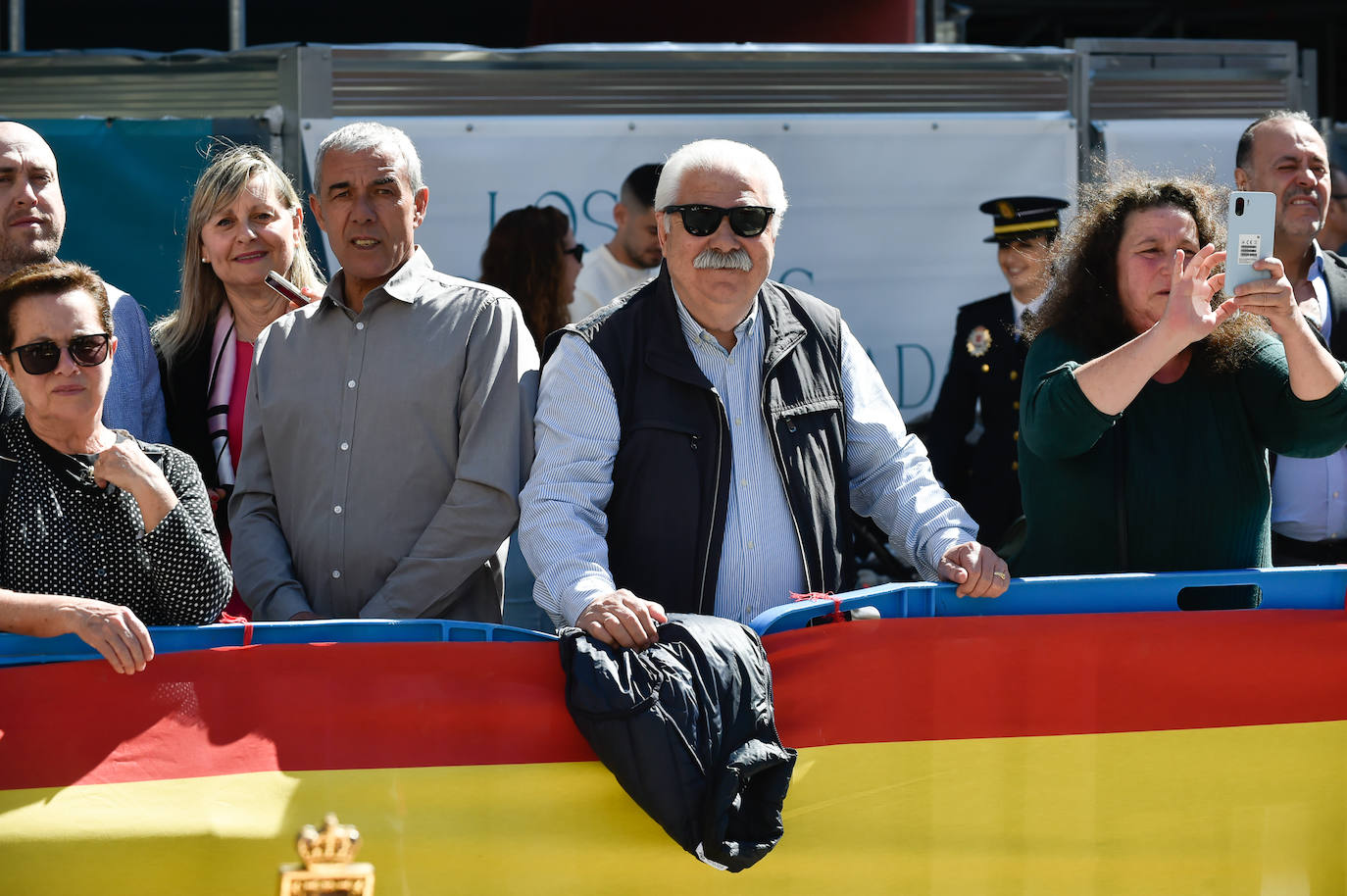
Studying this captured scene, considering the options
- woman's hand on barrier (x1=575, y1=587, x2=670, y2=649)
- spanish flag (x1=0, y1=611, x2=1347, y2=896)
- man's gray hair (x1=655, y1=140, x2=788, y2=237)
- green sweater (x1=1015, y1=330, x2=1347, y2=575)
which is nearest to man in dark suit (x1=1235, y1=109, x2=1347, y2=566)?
green sweater (x1=1015, y1=330, x2=1347, y2=575)

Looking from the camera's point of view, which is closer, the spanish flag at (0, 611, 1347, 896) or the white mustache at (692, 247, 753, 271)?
the spanish flag at (0, 611, 1347, 896)

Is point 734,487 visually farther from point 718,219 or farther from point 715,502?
point 718,219

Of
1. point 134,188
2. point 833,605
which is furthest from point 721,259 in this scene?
point 134,188

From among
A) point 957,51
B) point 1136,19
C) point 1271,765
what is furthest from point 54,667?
point 1136,19

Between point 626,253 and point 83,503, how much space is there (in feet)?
10.4

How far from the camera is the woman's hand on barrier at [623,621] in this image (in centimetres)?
261

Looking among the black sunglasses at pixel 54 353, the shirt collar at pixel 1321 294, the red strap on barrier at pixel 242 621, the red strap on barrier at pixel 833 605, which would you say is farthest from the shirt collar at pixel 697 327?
the shirt collar at pixel 1321 294

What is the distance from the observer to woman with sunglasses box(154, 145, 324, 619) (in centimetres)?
383

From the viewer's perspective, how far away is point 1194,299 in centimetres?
286

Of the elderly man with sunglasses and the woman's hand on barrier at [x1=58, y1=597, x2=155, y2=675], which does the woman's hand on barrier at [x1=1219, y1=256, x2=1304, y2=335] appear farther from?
the woman's hand on barrier at [x1=58, y1=597, x2=155, y2=675]

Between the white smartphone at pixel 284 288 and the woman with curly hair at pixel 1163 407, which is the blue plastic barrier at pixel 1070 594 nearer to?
the woman with curly hair at pixel 1163 407

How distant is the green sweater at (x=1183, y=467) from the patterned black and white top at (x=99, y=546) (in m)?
1.75

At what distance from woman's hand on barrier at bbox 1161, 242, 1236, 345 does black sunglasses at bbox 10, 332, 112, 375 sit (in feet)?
7.04

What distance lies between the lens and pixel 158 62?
567cm
